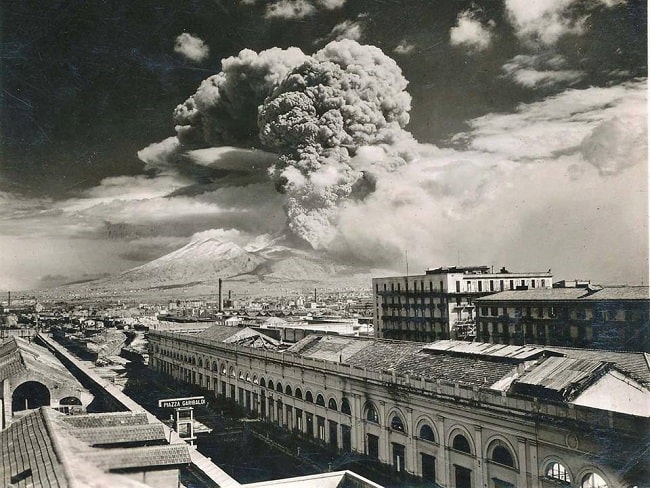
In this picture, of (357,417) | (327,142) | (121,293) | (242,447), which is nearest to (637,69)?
(357,417)

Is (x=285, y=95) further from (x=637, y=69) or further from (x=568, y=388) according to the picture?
(x=568, y=388)

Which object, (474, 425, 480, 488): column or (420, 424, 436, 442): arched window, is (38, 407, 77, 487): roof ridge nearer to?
(474, 425, 480, 488): column

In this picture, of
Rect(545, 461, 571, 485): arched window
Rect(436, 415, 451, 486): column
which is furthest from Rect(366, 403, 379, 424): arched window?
Rect(545, 461, 571, 485): arched window

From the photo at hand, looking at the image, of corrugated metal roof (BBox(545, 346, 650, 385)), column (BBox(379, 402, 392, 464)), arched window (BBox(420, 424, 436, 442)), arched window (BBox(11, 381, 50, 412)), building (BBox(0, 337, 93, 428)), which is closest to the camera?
corrugated metal roof (BBox(545, 346, 650, 385))

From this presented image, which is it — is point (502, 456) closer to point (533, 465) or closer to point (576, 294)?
point (533, 465)

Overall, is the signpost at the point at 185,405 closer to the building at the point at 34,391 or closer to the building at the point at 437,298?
the building at the point at 34,391

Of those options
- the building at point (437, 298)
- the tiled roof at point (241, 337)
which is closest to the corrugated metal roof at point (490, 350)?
the tiled roof at point (241, 337)

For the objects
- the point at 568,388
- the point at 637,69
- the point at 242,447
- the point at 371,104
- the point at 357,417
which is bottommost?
the point at 242,447

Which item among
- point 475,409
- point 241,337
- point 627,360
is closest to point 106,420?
point 475,409
